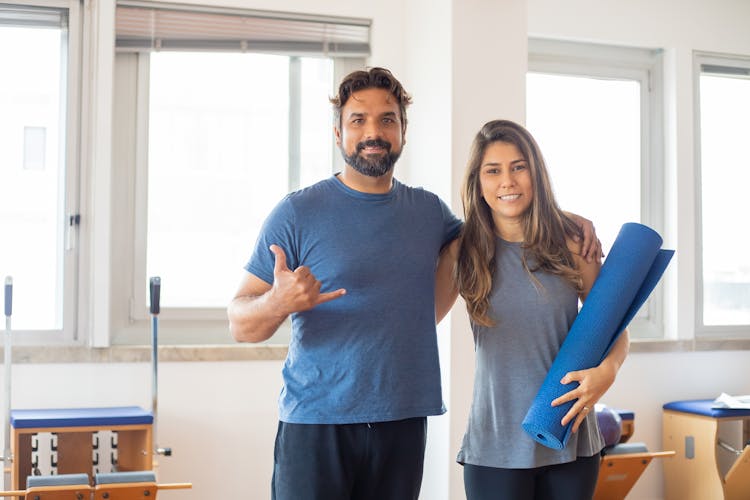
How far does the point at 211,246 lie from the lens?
4.15 meters

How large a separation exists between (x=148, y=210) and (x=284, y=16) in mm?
1107

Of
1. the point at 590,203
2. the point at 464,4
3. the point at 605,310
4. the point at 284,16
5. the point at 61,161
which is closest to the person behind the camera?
the point at 605,310

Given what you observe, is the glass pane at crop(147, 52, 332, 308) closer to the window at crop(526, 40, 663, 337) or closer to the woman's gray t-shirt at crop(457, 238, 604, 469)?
the window at crop(526, 40, 663, 337)

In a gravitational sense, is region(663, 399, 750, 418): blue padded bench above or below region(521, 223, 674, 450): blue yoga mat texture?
below

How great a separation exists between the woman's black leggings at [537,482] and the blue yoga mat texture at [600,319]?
9 centimetres

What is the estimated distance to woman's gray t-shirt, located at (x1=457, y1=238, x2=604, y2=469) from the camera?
1.92 meters

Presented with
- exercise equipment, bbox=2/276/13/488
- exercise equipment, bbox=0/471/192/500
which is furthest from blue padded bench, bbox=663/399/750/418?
exercise equipment, bbox=2/276/13/488

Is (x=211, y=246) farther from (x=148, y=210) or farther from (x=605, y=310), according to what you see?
(x=605, y=310)

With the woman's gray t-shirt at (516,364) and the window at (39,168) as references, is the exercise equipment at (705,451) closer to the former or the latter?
the woman's gray t-shirt at (516,364)

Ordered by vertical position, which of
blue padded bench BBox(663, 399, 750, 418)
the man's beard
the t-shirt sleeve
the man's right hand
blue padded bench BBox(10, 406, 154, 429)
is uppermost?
the man's beard

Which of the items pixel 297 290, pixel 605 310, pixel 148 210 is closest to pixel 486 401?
pixel 605 310

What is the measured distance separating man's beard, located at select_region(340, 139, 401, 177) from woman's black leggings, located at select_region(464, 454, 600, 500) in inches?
27.1

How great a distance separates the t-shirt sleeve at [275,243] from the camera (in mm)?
1987

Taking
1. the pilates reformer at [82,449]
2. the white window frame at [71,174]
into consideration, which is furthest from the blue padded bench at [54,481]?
the white window frame at [71,174]
